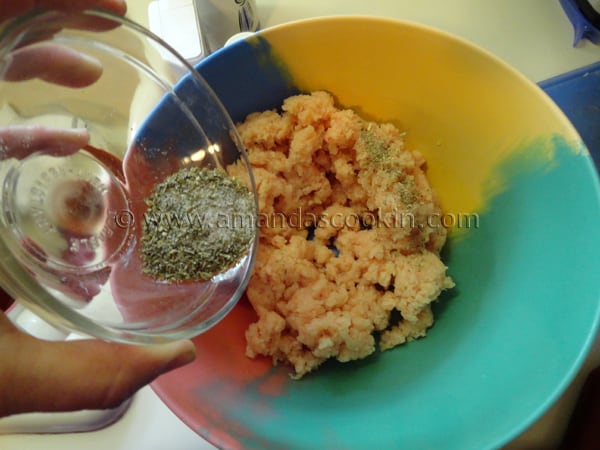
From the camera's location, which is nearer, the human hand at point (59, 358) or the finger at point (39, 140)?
the human hand at point (59, 358)

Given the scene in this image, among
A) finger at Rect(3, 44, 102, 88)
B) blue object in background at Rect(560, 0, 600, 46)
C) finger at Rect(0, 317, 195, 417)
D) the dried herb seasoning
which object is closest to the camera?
finger at Rect(0, 317, 195, 417)

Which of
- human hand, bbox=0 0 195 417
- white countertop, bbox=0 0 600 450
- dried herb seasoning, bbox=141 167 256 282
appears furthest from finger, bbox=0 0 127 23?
white countertop, bbox=0 0 600 450

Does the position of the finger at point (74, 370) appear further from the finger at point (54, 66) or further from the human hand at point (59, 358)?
the finger at point (54, 66)

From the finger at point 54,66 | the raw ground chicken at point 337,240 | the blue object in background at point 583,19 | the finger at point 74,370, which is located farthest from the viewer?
the blue object in background at point 583,19

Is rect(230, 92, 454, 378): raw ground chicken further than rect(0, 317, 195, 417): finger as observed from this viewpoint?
Yes

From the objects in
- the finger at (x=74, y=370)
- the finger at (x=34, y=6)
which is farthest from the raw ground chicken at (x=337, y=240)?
Result: the finger at (x=34, y=6)

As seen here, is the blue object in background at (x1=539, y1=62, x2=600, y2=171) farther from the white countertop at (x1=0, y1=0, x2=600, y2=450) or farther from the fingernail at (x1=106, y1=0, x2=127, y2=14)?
the fingernail at (x1=106, y1=0, x2=127, y2=14)

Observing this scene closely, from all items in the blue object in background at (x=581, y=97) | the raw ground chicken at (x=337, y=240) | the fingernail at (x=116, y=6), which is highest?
the fingernail at (x=116, y=6)
